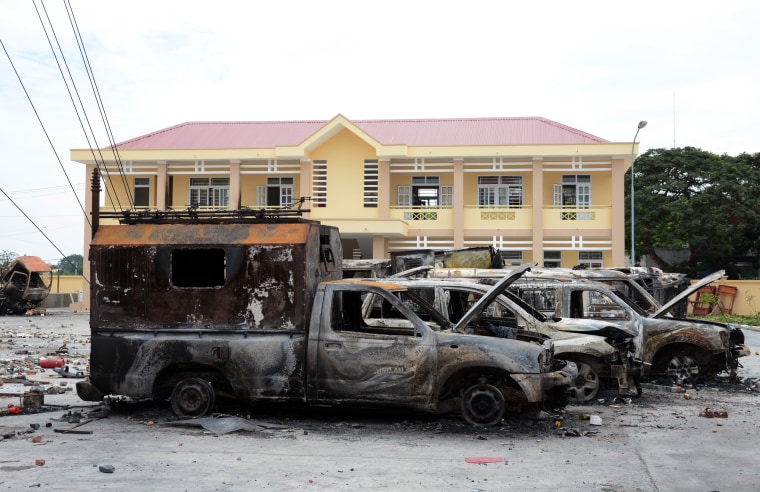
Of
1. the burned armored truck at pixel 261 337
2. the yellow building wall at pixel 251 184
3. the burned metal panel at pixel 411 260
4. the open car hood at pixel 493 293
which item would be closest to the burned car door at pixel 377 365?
the burned armored truck at pixel 261 337

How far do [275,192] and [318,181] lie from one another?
2575mm


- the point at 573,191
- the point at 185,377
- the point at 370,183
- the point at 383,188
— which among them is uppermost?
the point at 370,183

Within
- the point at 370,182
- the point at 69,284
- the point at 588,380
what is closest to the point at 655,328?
the point at 588,380

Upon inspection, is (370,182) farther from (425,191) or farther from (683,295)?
(683,295)

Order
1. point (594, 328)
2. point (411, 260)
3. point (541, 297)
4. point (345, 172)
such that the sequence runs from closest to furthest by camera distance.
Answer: point (594, 328)
point (541, 297)
point (411, 260)
point (345, 172)

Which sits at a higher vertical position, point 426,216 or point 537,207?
point 537,207

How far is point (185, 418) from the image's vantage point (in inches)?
349

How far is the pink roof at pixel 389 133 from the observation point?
35.8 m

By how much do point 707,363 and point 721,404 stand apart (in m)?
1.24

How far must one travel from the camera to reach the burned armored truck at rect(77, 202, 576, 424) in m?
8.45

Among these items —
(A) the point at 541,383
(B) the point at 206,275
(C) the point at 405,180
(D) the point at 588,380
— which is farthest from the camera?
(C) the point at 405,180

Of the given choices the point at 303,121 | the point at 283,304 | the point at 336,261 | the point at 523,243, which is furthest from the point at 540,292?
the point at 303,121

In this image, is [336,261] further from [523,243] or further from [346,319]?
[523,243]

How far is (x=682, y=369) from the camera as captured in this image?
1177cm
